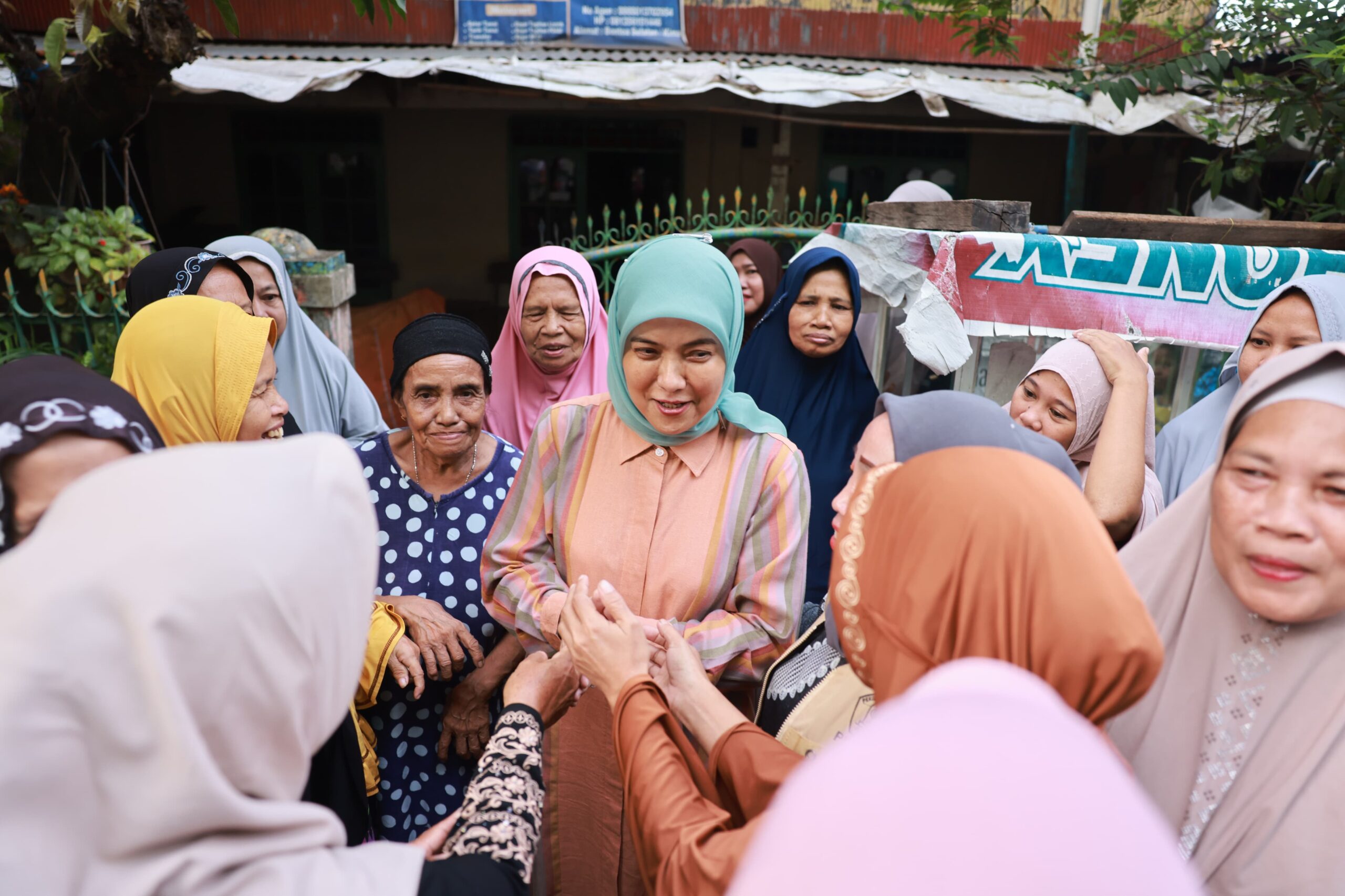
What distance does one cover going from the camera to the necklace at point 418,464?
2242 mm

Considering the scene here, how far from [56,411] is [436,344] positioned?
1.08 m

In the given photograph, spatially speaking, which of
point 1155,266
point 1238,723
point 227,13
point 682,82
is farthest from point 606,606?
point 682,82

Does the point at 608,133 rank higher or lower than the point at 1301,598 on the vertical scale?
higher

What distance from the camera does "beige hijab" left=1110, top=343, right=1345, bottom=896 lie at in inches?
45.4

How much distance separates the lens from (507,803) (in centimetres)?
132

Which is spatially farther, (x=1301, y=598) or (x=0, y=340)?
(x=0, y=340)

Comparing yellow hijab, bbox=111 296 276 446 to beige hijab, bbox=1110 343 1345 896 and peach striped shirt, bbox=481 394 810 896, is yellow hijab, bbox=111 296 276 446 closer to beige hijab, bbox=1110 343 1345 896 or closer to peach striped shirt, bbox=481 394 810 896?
peach striped shirt, bbox=481 394 810 896

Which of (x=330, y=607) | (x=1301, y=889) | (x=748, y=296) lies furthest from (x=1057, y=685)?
(x=748, y=296)

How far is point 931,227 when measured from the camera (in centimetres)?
334

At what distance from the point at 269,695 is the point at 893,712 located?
0.68 meters

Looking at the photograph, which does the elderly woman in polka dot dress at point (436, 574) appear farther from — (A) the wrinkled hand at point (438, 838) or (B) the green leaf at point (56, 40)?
(B) the green leaf at point (56, 40)

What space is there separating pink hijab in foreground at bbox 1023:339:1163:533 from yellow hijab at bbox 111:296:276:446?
2.20 metres

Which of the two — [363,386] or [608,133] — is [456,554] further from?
[608,133]

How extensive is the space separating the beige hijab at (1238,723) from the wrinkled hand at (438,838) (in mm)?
1110
